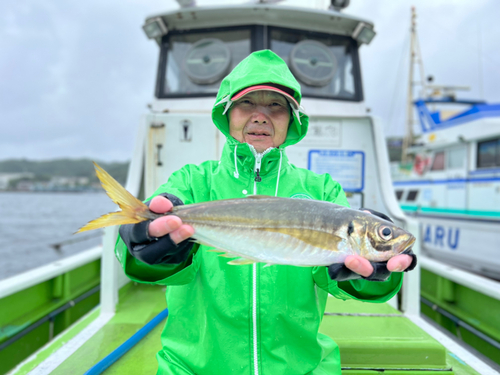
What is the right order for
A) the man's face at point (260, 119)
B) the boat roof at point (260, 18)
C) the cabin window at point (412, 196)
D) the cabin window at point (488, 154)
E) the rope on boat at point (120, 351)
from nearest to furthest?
the man's face at point (260, 119) → the rope on boat at point (120, 351) → the boat roof at point (260, 18) → the cabin window at point (488, 154) → the cabin window at point (412, 196)

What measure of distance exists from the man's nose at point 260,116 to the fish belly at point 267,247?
2.75ft

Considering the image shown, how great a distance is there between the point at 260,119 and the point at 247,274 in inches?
39.8

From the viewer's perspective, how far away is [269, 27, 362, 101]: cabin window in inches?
203

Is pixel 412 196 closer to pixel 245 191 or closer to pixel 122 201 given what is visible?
pixel 245 191

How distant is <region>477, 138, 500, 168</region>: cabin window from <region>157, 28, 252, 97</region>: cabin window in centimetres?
1023

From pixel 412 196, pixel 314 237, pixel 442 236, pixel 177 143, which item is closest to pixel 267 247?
pixel 314 237

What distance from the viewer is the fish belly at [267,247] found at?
5.36 feet

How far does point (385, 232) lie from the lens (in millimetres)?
1623

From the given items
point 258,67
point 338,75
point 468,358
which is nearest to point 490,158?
point 338,75

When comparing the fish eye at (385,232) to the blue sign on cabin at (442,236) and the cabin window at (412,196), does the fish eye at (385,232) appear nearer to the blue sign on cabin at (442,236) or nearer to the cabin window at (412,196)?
the blue sign on cabin at (442,236)

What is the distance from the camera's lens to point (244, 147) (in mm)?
2088

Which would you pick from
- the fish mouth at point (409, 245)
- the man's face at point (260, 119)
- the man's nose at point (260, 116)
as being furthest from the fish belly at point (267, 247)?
the man's nose at point (260, 116)

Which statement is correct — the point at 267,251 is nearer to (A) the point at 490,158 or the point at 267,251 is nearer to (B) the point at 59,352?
(B) the point at 59,352

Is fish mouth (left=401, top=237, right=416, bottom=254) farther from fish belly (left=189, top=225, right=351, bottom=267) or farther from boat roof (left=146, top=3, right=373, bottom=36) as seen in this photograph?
boat roof (left=146, top=3, right=373, bottom=36)
